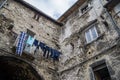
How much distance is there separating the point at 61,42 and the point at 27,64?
411 cm

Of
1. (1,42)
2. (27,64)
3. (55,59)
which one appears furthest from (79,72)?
(1,42)

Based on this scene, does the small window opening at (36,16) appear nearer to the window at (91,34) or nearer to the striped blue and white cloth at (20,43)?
the striped blue and white cloth at (20,43)

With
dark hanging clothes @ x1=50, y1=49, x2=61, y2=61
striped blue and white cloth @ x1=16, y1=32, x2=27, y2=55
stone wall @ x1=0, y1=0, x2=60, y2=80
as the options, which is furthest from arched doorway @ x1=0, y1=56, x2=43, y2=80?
dark hanging clothes @ x1=50, y1=49, x2=61, y2=61

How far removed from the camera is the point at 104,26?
797cm

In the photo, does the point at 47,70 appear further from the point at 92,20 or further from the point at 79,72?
the point at 92,20

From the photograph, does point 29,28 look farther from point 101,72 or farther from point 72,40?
point 101,72

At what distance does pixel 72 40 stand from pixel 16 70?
15.3ft

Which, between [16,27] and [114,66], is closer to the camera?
[114,66]

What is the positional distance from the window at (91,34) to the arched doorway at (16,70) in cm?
418

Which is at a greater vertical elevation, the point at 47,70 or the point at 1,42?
the point at 1,42

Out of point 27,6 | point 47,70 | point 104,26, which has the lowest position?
point 47,70

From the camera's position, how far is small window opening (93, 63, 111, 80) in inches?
271

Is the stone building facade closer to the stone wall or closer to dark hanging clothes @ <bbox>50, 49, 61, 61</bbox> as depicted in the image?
the stone wall

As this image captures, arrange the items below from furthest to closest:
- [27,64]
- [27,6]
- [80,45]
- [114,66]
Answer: [27,6], [80,45], [27,64], [114,66]
